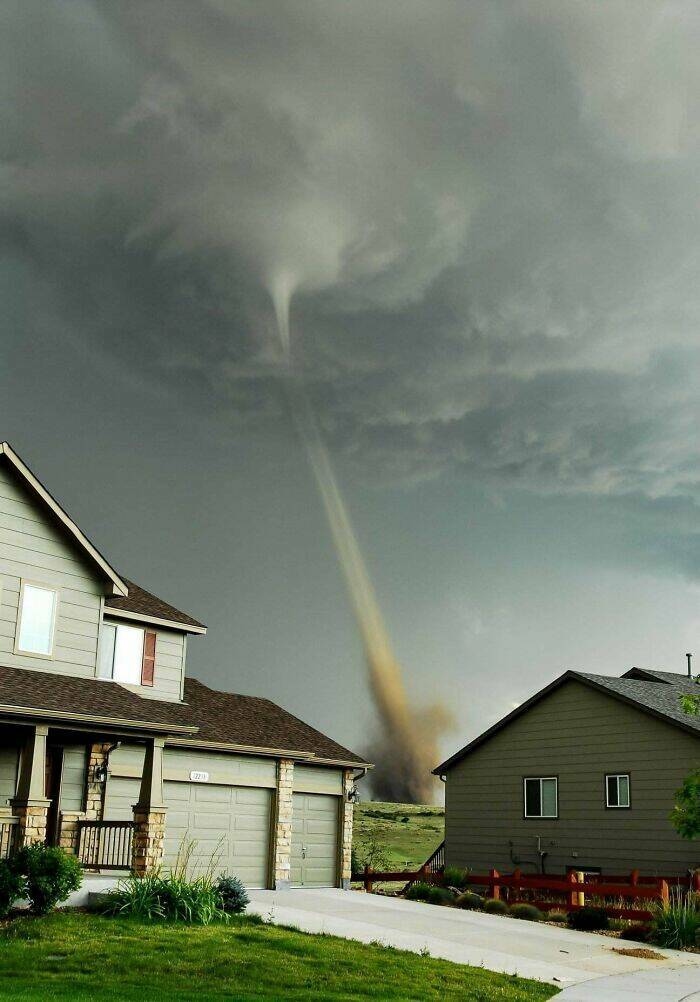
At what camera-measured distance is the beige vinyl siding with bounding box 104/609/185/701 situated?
2491 cm

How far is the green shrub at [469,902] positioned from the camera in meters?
24.1

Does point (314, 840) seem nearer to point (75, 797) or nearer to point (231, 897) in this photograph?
point (75, 797)

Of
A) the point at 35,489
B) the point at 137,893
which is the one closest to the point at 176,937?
the point at 137,893

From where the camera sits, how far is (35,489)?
21.7 meters

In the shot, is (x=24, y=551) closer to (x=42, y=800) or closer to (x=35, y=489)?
→ (x=35, y=489)

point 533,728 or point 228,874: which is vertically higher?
point 533,728

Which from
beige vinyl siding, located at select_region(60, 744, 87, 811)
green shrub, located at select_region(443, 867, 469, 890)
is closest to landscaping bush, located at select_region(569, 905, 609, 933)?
green shrub, located at select_region(443, 867, 469, 890)

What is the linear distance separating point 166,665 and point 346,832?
22.6 feet

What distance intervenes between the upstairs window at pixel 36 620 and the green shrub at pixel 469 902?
11570mm

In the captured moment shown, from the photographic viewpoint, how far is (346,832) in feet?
89.4

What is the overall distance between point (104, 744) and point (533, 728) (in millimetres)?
14382

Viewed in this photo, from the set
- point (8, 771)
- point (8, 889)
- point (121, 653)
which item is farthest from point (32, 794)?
point (121, 653)

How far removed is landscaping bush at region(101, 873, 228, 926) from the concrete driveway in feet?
4.53

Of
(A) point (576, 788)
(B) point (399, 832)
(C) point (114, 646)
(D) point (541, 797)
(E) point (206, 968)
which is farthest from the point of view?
(B) point (399, 832)
